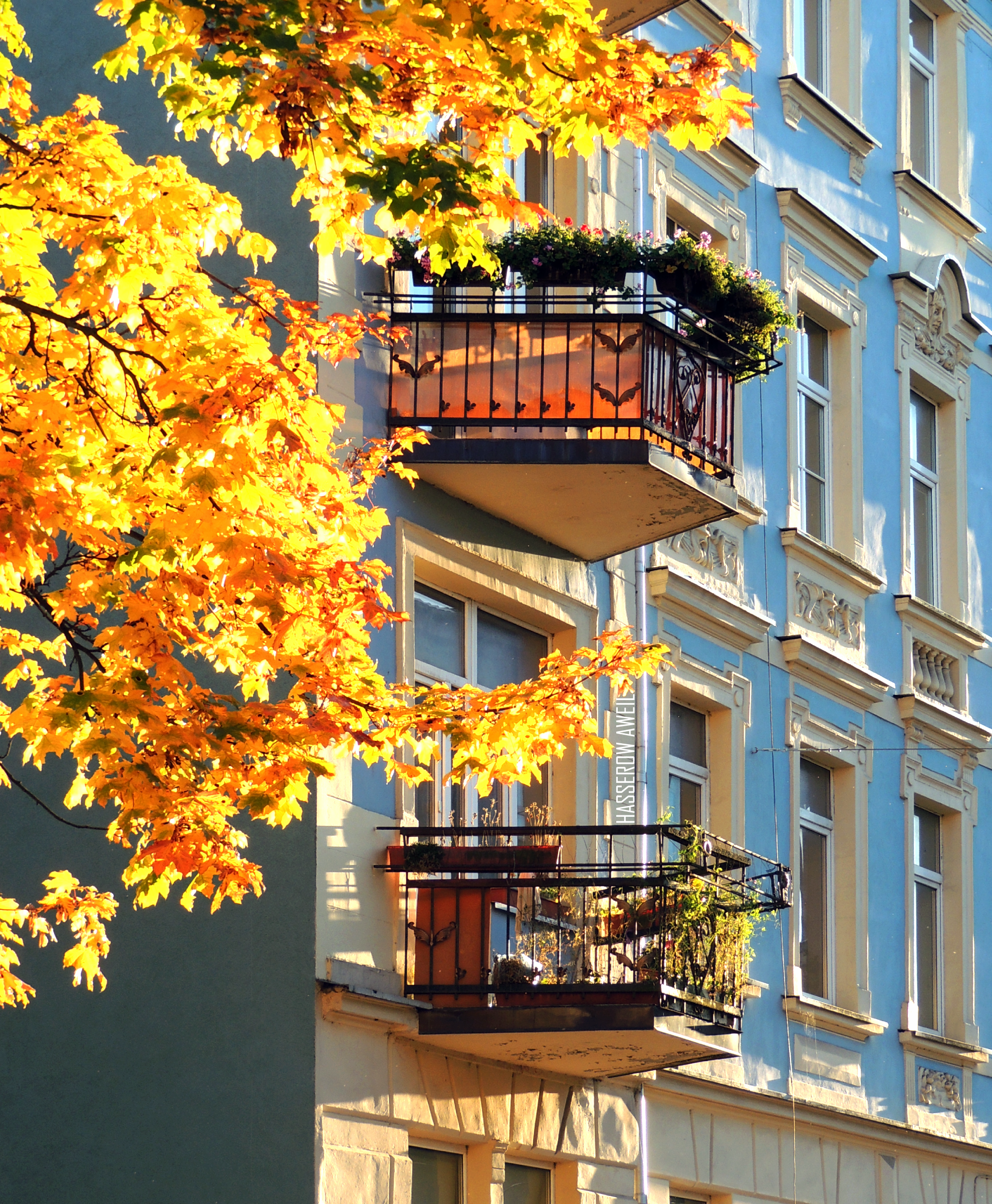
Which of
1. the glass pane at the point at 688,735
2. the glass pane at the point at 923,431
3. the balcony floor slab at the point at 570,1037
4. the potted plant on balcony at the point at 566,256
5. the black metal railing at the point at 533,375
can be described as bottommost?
the balcony floor slab at the point at 570,1037

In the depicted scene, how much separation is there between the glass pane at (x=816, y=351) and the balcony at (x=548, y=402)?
15.5ft

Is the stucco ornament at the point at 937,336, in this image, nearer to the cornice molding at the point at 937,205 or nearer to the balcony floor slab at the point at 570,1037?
the cornice molding at the point at 937,205

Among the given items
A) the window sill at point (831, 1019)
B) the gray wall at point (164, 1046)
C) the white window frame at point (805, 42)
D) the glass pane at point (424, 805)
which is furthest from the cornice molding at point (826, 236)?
the gray wall at point (164, 1046)

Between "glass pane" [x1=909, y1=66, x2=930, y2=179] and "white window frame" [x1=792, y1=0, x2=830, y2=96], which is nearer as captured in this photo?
"white window frame" [x1=792, y1=0, x2=830, y2=96]

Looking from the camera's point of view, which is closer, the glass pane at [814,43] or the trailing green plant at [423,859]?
the trailing green plant at [423,859]

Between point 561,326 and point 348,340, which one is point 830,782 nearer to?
point 561,326

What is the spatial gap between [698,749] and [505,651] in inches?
99.7

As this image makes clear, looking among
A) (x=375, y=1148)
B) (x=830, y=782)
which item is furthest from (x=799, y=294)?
(x=375, y=1148)

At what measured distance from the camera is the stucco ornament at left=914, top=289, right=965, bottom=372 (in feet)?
62.5

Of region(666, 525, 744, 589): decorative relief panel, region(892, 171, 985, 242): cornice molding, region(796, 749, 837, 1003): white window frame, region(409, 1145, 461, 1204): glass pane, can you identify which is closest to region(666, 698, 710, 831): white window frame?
region(666, 525, 744, 589): decorative relief panel

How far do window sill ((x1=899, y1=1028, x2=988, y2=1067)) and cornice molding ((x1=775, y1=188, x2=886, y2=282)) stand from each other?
646cm

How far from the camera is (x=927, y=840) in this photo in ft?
60.5

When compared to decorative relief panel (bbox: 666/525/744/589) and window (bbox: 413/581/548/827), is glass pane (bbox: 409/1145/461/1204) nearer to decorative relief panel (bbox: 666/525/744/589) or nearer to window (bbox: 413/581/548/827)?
window (bbox: 413/581/548/827)

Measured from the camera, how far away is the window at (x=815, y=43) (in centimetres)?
1834
